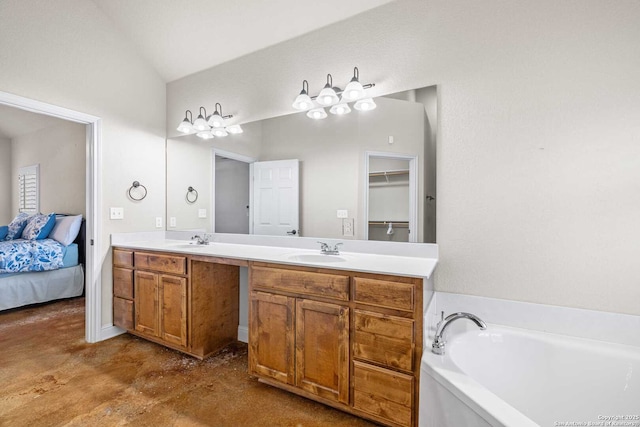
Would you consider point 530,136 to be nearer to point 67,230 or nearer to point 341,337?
point 341,337

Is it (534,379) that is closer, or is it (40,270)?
(534,379)

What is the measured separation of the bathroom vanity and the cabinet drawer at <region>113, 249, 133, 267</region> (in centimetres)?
37

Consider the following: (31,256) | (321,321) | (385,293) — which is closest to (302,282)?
(321,321)

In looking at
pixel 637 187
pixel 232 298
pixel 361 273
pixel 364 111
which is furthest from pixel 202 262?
pixel 637 187

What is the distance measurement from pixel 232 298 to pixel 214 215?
2.74 feet

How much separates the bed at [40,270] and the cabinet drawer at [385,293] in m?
3.80

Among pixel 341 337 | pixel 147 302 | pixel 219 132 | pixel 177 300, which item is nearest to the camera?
pixel 341 337

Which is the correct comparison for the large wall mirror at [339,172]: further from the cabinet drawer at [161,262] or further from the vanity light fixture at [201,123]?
the cabinet drawer at [161,262]

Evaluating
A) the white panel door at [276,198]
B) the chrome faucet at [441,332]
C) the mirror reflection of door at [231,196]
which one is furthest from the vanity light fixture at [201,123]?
the chrome faucet at [441,332]

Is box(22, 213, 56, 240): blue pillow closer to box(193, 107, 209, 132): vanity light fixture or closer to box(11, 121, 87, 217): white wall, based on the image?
box(11, 121, 87, 217): white wall

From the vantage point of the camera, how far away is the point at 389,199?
6.58ft

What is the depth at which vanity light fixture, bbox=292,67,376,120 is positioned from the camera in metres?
2.02

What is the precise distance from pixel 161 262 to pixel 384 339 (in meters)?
1.81

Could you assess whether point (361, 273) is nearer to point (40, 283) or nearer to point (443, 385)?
point (443, 385)
